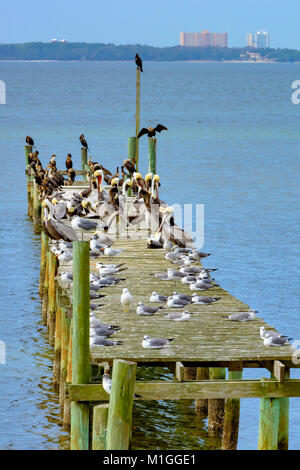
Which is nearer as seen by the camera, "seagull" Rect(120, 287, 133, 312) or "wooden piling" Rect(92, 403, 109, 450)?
"wooden piling" Rect(92, 403, 109, 450)

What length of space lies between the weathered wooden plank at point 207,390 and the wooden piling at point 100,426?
0.66 m

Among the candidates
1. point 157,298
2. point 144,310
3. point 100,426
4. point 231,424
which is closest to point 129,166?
point 157,298

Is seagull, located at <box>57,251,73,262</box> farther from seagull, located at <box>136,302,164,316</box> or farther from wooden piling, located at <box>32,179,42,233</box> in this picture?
wooden piling, located at <box>32,179,42,233</box>

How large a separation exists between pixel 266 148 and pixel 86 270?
216 ft

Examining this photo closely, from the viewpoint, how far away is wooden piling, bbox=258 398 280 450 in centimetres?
1477

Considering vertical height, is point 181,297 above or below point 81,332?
below

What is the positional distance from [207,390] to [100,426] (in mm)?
1653

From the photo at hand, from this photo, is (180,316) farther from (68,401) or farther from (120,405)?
(120,405)

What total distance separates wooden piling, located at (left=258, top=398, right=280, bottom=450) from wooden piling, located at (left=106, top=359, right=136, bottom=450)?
2347mm

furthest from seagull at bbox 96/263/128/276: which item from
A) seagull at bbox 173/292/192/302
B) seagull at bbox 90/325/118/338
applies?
seagull at bbox 90/325/118/338

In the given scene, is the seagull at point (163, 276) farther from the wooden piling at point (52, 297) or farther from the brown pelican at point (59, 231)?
→ the brown pelican at point (59, 231)

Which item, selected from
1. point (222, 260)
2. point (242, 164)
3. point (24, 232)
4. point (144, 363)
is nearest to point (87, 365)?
point (144, 363)

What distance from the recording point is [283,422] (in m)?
15.5

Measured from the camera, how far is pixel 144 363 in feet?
50.7
